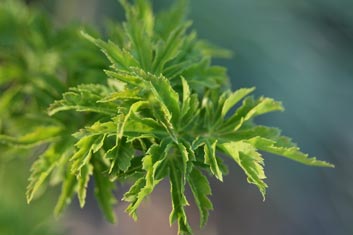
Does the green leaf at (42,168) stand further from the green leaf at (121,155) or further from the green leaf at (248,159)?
the green leaf at (248,159)

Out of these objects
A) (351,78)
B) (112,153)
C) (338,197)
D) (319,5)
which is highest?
(319,5)

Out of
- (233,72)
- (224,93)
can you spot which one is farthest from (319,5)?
(224,93)

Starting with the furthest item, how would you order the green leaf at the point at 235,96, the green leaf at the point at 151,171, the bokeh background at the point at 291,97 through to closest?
the bokeh background at the point at 291,97
the green leaf at the point at 235,96
the green leaf at the point at 151,171

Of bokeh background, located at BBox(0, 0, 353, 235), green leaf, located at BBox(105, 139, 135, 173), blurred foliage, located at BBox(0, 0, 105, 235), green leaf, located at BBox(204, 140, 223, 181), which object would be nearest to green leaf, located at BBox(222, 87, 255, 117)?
green leaf, located at BBox(204, 140, 223, 181)

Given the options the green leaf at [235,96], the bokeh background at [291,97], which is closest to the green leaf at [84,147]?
the green leaf at [235,96]

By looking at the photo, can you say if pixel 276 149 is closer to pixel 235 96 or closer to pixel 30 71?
pixel 235 96

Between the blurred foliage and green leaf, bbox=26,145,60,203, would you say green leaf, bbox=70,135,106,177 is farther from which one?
the blurred foliage

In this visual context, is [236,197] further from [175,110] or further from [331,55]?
[175,110]
